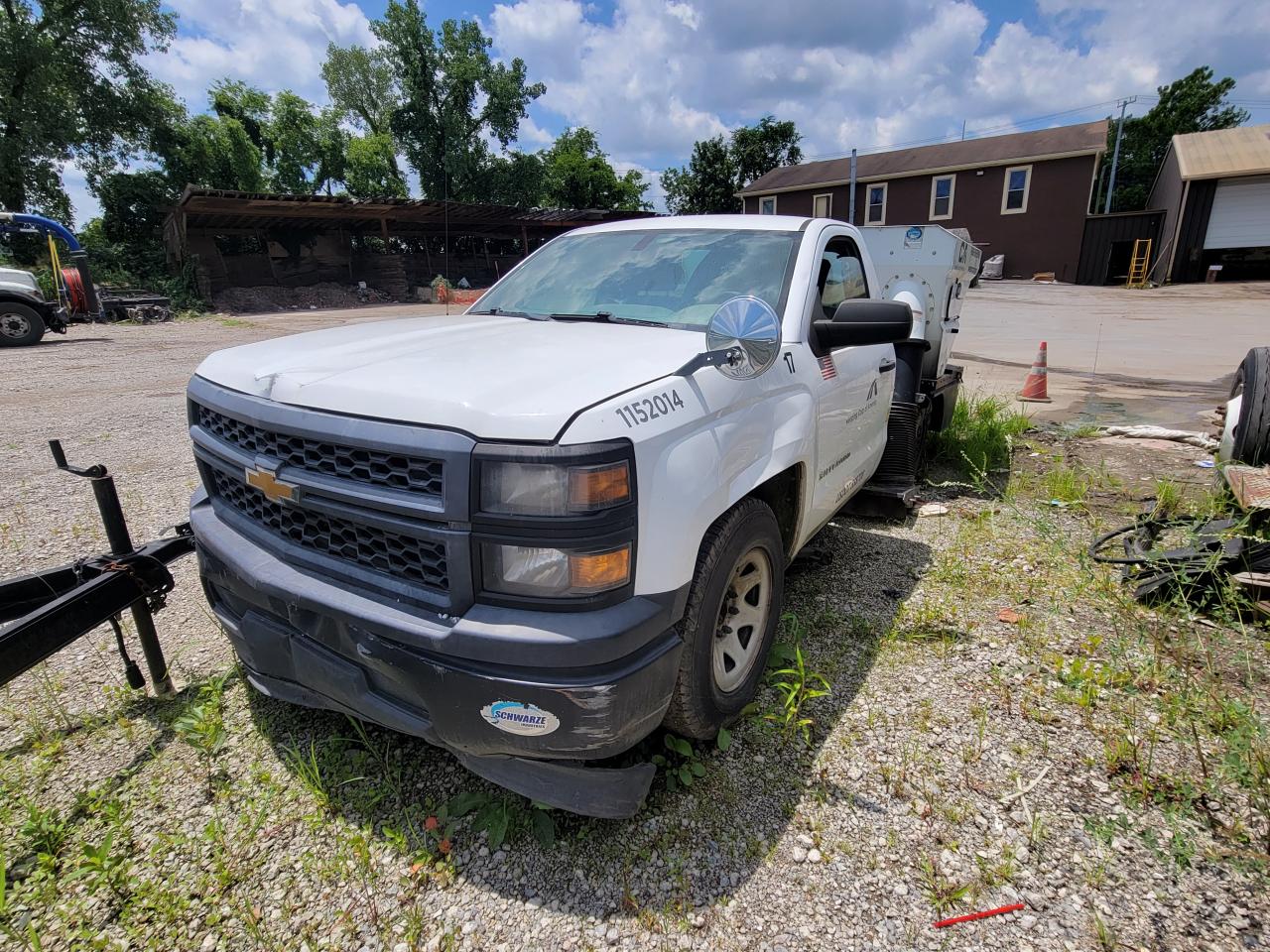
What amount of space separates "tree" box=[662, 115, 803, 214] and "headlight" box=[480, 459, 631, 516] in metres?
47.6

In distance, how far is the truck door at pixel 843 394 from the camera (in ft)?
9.63

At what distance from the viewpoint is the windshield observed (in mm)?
2867

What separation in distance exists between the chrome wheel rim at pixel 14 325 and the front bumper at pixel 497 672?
16.2m

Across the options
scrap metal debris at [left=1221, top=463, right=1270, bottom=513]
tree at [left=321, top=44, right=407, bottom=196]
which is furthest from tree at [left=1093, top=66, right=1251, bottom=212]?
scrap metal debris at [left=1221, top=463, right=1270, bottom=513]

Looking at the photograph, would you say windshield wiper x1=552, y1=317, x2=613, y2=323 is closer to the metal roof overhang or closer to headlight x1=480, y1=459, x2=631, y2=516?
headlight x1=480, y1=459, x2=631, y2=516

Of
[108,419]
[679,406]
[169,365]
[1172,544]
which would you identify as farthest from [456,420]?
[169,365]

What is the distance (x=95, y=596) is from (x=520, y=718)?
5.65 feet

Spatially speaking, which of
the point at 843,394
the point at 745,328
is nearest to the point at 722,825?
the point at 745,328

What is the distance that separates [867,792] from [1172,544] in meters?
3.03

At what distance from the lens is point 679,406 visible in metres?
1.98

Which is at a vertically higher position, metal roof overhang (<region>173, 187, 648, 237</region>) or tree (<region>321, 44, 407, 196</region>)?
tree (<region>321, 44, 407, 196</region>)

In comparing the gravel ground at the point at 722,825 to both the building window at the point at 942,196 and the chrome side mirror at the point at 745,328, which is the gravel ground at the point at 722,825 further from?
the building window at the point at 942,196

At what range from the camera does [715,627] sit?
7.46 feet

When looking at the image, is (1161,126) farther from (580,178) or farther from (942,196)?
(580,178)
